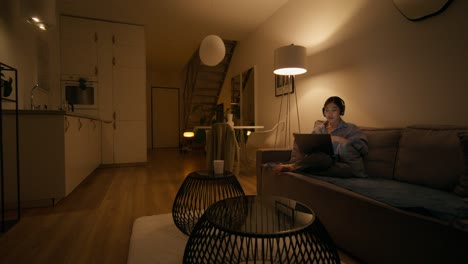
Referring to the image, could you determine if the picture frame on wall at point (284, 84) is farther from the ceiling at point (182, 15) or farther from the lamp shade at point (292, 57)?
the ceiling at point (182, 15)

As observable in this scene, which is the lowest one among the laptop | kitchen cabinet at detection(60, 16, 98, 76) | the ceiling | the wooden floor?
the wooden floor

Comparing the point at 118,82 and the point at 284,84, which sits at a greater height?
the point at 118,82

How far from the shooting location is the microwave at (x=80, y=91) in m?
4.14

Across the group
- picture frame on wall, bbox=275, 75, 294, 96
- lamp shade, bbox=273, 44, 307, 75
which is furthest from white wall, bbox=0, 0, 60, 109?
picture frame on wall, bbox=275, 75, 294, 96

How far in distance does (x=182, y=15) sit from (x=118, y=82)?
172 cm

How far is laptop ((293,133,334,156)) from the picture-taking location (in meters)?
1.85

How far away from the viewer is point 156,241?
1521 millimetres

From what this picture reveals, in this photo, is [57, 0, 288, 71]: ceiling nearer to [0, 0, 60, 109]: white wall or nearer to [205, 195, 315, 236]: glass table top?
[0, 0, 60, 109]: white wall

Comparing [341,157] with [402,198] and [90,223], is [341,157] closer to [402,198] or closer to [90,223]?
[402,198]

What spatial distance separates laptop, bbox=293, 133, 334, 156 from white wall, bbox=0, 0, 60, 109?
3.03m

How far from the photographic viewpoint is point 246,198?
1.29 metres

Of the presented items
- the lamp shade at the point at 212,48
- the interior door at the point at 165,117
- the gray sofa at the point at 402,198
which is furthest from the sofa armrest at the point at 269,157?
the interior door at the point at 165,117

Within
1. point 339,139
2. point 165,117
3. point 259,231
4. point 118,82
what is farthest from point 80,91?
point 259,231

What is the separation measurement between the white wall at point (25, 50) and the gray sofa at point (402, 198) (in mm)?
3165
